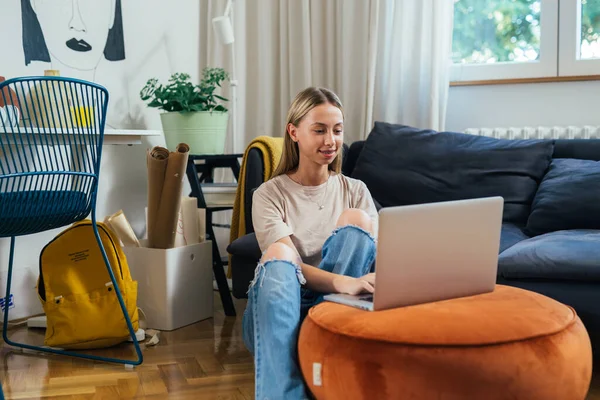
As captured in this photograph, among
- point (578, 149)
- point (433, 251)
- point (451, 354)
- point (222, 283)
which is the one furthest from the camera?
point (222, 283)

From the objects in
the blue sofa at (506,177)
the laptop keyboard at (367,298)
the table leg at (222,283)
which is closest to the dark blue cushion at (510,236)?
the blue sofa at (506,177)

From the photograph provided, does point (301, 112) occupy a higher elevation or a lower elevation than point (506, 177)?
higher

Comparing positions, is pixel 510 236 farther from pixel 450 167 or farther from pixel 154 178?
pixel 154 178

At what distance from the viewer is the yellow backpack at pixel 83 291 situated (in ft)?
7.95

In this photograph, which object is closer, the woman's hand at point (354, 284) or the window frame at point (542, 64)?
the woman's hand at point (354, 284)

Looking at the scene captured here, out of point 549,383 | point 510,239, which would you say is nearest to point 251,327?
point 549,383

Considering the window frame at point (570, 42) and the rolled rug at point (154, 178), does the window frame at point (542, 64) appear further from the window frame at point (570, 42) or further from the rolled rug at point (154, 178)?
the rolled rug at point (154, 178)

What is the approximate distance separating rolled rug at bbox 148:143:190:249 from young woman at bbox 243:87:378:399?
0.67 meters

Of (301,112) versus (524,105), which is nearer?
(301,112)

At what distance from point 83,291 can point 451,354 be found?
1.50 meters

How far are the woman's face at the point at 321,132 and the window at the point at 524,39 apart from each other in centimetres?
155

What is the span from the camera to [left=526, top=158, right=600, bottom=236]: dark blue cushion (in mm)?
2432

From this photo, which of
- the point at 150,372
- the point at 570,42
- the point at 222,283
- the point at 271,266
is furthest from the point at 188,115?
the point at 570,42

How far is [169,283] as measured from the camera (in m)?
2.66
